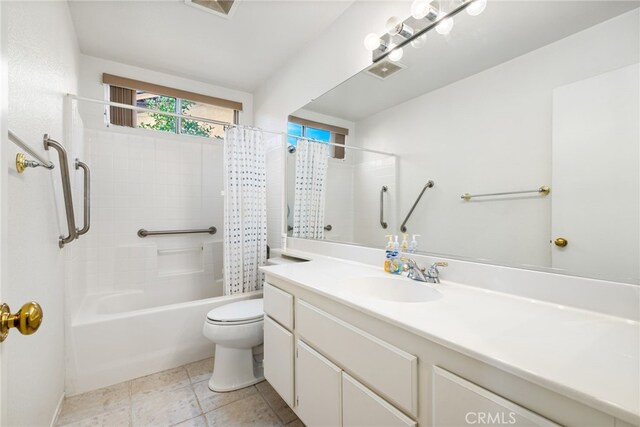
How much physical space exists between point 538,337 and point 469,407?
0.24 meters

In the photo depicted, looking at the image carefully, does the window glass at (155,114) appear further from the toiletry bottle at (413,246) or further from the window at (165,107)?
the toiletry bottle at (413,246)

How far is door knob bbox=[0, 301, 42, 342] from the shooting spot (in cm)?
44

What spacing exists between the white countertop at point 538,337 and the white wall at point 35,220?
3.49ft

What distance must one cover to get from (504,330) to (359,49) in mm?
1786

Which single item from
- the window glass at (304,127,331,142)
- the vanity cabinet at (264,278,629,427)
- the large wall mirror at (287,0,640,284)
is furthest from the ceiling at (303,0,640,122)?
the vanity cabinet at (264,278,629,427)

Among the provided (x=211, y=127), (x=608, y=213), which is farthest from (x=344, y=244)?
(x=211, y=127)

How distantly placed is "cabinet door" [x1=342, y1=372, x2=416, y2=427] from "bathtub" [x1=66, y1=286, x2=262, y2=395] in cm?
145

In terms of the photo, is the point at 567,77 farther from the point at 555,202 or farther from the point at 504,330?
the point at 504,330

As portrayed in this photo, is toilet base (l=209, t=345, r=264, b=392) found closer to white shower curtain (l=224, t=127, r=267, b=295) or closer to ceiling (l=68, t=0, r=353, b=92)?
white shower curtain (l=224, t=127, r=267, b=295)

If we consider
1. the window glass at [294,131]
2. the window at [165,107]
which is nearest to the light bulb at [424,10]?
the window glass at [294,131]

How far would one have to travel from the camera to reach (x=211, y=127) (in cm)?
310

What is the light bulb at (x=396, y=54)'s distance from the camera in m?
1.50

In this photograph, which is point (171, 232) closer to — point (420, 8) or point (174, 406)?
point (174, 406)

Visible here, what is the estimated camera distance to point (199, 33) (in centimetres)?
214
